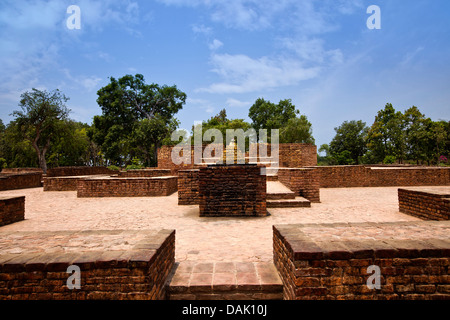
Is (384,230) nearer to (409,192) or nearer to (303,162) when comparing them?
(409,192)

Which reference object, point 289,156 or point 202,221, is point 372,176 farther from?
point 202,221

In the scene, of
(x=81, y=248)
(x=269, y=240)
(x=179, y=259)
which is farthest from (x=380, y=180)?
(x=81, y=248)

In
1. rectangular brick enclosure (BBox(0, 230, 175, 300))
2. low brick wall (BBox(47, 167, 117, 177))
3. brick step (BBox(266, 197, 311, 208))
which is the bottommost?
brick step (BBox(266, 197, 311, 208))

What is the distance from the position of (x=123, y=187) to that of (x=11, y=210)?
388 centimetres

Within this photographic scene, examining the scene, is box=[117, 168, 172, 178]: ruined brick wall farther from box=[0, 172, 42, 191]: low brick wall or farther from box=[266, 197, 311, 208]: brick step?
box=[266, 197, 311, 208]: brick step

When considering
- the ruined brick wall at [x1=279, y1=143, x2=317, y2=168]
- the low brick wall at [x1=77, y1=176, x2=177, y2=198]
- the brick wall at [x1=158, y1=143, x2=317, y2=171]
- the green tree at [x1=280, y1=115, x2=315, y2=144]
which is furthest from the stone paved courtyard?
the green tree at [x1=280, y1=115, x2=315, y2=144]

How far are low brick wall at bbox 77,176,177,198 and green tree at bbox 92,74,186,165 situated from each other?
1678 centimetres

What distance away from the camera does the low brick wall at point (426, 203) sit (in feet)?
13.5

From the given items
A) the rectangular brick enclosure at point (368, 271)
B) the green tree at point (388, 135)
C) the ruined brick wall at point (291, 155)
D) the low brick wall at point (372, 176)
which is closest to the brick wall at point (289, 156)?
the ruined brick wall at point (291, 155)

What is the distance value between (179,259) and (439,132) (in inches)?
1320

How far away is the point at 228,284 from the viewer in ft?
7.15

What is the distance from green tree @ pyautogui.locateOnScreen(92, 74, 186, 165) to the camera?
26219 mm

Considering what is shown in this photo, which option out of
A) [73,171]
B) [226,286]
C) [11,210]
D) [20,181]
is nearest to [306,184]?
[226,286]
